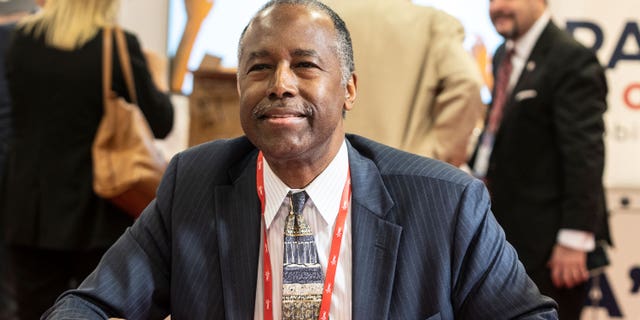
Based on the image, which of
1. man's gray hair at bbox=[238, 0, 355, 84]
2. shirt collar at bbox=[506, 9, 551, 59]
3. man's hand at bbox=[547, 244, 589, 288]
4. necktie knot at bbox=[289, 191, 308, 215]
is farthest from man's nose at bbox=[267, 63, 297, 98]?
shirt collar at bbox=[506, 9, 551, 59]

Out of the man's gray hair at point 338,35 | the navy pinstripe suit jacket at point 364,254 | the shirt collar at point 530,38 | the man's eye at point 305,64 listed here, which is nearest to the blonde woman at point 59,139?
the shirt collar at point 530,38

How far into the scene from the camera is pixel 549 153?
377 centimetres

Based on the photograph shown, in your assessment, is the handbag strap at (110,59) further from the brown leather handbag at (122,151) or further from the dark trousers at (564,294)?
the dark trousers at (564,294)

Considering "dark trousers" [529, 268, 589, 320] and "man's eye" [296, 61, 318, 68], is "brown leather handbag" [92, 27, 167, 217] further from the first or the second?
"man's eye" [296, 61, 318, 68]

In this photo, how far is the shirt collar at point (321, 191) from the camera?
1.99 metres

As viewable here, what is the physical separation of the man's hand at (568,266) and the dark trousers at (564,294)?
5cm

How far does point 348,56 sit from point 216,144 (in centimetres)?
38

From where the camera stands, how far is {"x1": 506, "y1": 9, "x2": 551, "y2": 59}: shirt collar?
394 centimetres

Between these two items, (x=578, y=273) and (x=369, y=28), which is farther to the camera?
(x=578, y=273)

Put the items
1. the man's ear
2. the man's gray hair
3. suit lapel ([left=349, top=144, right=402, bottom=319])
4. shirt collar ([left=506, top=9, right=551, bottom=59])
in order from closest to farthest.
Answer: suit lapel ([left=349, top=144, right=402, bottom=319]), the man's gray hair, the man's ear, shirt collar ([left=506, top=9, right=551, bottom=59])

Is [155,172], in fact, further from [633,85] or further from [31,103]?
[633,85]

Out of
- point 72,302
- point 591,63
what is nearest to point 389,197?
point 72,302

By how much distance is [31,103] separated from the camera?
368cm

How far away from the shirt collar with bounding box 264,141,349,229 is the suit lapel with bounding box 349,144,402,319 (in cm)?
4
